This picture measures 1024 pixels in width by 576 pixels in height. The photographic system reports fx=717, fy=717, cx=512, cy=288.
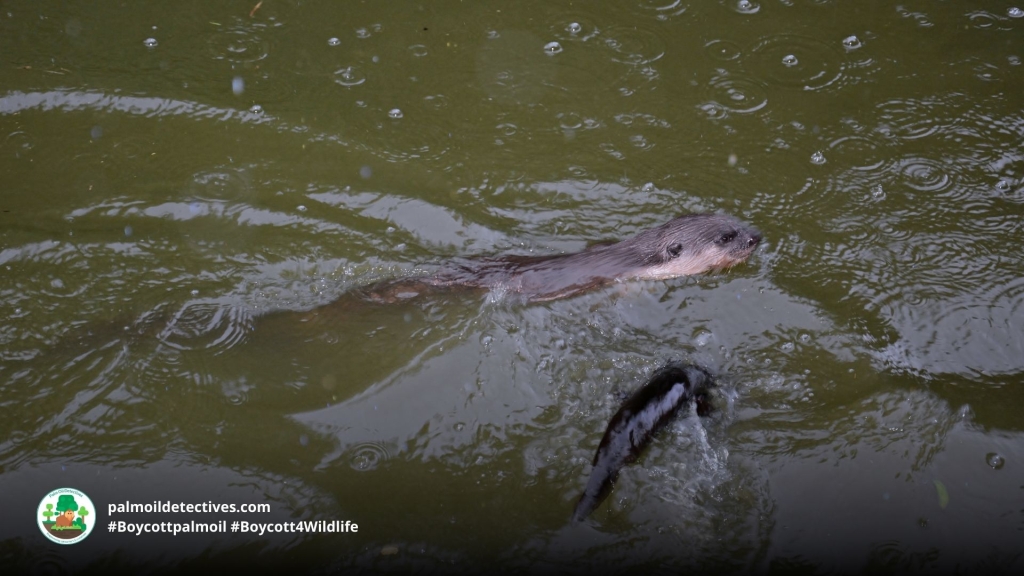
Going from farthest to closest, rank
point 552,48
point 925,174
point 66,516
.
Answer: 1. point 552,48
2. point 925,174
3. point 66,516

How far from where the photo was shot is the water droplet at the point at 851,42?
4.42 meters

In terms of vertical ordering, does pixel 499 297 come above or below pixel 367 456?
above

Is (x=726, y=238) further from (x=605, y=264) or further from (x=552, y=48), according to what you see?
(x=552, y=48)

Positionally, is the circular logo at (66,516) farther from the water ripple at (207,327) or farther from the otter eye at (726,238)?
the otter eye at (726,238)

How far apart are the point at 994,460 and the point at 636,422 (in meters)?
1.46

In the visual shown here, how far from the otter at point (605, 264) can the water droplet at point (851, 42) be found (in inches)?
65.7

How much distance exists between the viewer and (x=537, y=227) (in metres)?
3.72

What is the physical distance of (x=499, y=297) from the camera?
132 inches

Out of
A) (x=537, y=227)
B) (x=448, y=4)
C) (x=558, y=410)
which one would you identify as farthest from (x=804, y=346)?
(x=448, y=4)

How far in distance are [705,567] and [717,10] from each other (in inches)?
139

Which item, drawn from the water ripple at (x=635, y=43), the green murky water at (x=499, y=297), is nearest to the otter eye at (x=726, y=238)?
the green murky water at (x=499, y=297)

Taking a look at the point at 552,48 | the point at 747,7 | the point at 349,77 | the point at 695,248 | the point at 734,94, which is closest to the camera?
the point at 695,248

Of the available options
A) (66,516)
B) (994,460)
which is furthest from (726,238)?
(66,516)

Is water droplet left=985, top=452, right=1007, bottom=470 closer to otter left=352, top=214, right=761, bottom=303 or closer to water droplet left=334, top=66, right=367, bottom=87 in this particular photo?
otter left=352, top=214, right=761, bottom=303
